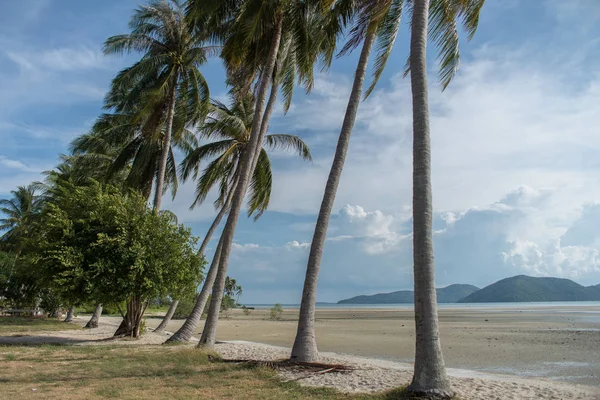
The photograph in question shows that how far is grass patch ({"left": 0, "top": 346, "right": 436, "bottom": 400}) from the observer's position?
7.48 meters

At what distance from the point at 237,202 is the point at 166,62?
29.0ft

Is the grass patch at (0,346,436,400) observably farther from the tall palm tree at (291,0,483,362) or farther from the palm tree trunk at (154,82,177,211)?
the palm tree trunk at (154,82,177,211)

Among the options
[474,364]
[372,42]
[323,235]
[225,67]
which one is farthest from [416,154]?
[225,67]

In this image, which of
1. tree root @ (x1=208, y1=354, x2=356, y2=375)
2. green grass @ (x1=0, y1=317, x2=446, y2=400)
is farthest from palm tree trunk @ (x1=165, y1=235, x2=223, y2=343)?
tree root @ (x1=208, y1=354, x2=356, y2=375)

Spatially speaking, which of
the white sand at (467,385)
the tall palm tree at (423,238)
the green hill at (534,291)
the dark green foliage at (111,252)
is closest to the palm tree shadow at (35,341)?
the dark green foliage at (111,252)

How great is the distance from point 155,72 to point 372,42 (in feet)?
38.0

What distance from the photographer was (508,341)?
2009 cm

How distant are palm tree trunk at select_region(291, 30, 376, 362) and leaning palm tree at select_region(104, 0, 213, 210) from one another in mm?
9220

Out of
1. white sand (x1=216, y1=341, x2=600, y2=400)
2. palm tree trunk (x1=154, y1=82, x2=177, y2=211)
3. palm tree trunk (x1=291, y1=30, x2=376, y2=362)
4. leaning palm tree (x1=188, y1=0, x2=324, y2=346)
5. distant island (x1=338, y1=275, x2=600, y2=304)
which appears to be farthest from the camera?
distant island (x1=338, y1=275, x2=600, y2=304)

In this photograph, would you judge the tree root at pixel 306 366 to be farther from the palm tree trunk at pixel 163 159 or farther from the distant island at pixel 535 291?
the distant island at pixel 535 291

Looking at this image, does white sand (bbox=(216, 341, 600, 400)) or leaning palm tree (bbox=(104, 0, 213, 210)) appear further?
leaning palm tree (bbox=(104, 0, 213, 210))

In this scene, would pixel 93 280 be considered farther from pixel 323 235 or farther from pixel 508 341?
pixel 508 341

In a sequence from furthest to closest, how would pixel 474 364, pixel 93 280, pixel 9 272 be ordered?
pixel 9 272 < pixel 93 280 < pixel 474 364

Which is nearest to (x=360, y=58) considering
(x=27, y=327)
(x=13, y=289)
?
(x=27, y=327)
